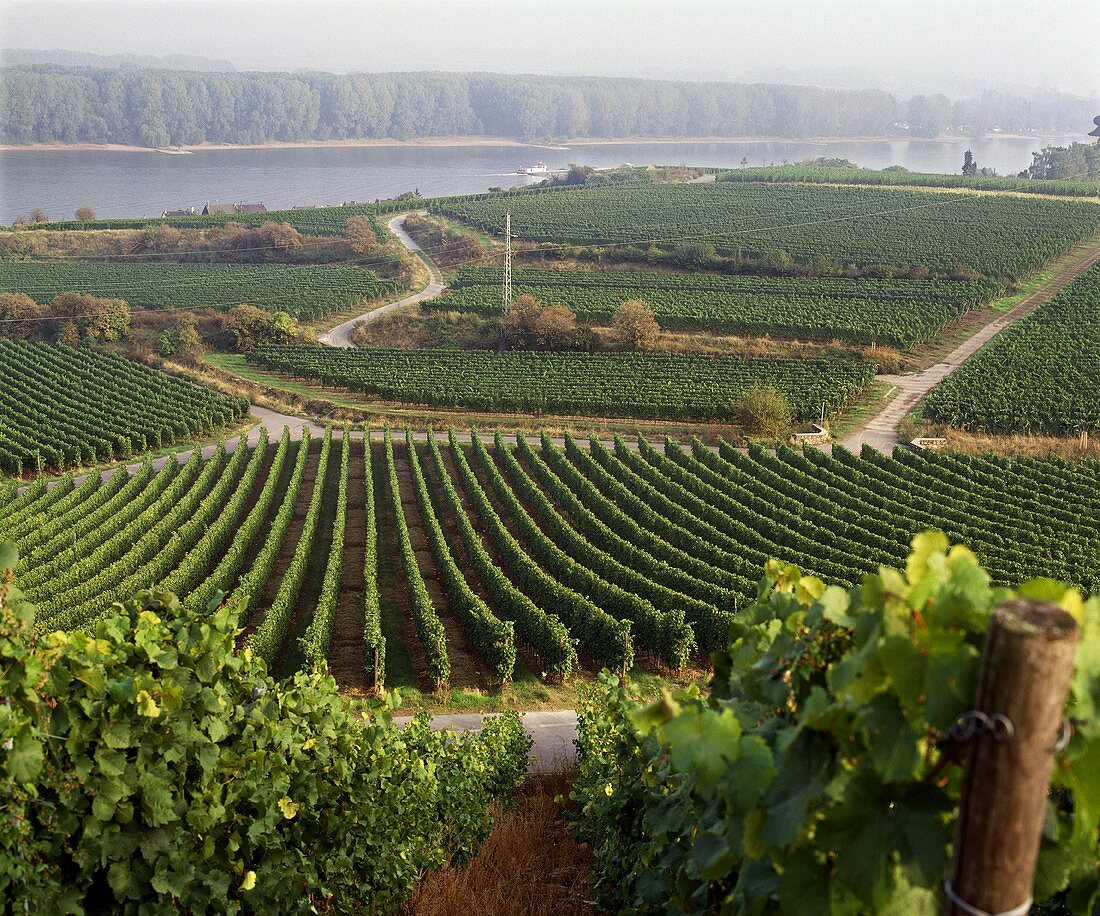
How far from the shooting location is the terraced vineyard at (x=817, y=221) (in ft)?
264

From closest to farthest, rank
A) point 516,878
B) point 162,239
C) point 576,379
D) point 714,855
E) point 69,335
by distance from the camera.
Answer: point 714,855
point 516,878
point 576,379
point 69,335
point 162,239

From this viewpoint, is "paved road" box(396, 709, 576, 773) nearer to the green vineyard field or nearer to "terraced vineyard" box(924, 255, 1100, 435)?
"terraced vineyard" box(924, 255, 1100, 435)

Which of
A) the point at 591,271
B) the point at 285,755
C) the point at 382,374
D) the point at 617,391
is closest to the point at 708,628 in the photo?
the point at 285,755

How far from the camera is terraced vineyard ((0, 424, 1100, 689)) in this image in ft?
76.6

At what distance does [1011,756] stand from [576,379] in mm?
48784

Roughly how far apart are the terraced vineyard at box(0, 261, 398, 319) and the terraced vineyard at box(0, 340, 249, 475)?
1576cm

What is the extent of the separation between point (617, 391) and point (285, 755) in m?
42.1

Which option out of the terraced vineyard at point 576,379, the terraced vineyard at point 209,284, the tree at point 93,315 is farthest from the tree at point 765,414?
the tree at point 93,315

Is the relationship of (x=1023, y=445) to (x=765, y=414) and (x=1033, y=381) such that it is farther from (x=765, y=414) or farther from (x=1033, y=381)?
(x=765, y=414)

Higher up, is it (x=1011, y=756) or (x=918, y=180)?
(x=918, y=180)

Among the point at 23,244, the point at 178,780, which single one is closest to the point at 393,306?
the point at 23,244

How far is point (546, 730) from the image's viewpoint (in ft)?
64.0

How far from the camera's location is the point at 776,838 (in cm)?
301

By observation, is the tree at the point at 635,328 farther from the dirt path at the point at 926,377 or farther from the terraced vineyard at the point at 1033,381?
the terraced vineyard at the point at 1033,381
